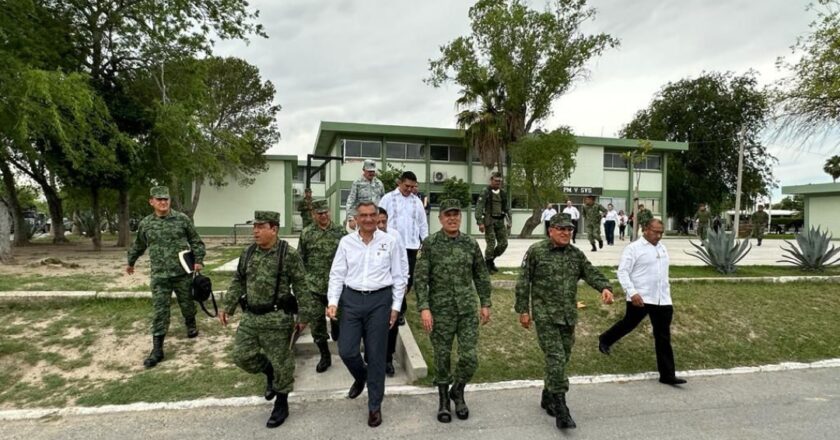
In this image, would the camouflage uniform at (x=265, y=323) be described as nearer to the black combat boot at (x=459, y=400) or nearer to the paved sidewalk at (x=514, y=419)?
the paved sidewalk at (x=514, y=419)

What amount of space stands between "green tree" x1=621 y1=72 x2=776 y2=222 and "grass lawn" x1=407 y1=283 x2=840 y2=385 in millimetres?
32122

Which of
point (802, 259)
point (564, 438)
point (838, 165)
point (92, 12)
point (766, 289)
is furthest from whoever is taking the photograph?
point (838, 165)

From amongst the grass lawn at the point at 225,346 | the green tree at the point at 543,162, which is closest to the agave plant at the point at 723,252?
the grass lawn at the point at 225,346

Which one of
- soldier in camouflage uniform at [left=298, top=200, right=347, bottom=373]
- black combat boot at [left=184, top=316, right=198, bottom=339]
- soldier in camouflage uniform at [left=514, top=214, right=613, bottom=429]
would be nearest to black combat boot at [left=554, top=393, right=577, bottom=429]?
soldier in camouflage uniform at [left=514, top=214, right=613, bottom=429]

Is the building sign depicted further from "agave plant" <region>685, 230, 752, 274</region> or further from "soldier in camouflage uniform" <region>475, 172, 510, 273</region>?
"soldier in camouflage uniform" <region>475, 172, 510, 273</region>

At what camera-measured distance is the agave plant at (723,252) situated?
369 inches

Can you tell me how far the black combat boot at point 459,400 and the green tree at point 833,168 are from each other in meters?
68.1

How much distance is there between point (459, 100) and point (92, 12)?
17.8 m

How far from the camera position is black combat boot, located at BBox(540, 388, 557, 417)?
3973 mm

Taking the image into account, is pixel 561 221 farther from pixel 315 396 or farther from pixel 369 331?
pixel 315 396

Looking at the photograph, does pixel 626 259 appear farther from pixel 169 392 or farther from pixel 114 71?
pixel 114 71

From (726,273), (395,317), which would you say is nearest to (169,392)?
(395,317)

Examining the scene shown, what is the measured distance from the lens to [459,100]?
2688 centimetres

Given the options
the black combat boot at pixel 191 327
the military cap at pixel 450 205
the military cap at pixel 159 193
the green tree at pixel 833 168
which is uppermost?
the green tree at pixel 833 168
